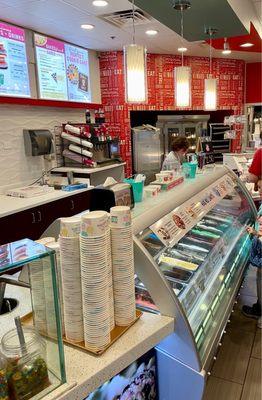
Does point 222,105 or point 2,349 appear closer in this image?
point 2,349

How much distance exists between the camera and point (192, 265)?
6.84 feet

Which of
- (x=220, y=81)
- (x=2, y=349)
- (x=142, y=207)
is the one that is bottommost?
(x=2, y=349)

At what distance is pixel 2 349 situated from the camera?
0.97 meters

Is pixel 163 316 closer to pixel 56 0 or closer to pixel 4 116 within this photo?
pixel 56 0

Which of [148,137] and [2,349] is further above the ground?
[148,137]

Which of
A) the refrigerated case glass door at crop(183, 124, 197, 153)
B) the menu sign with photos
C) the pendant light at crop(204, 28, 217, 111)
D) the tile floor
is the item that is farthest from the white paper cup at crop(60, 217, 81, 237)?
the refrigerated case glass door at crop(183, 124, 197, 153)

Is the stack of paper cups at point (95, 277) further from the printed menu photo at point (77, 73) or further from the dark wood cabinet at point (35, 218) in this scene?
the printed menu photo at point (77, 73)

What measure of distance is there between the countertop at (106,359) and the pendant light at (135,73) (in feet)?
5.92

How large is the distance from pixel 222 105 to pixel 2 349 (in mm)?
7048

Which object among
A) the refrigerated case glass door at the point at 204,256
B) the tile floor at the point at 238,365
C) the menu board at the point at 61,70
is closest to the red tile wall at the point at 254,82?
the menu board at the point at 61,70

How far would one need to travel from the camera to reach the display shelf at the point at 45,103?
4.04 m

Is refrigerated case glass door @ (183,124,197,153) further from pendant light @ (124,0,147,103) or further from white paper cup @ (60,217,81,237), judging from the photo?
white paper cup @ (60,217,81,237)

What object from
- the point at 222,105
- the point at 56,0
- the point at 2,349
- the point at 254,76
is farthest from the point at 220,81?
the point at 2,349

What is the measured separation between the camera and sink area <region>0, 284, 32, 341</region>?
1.33 metres
